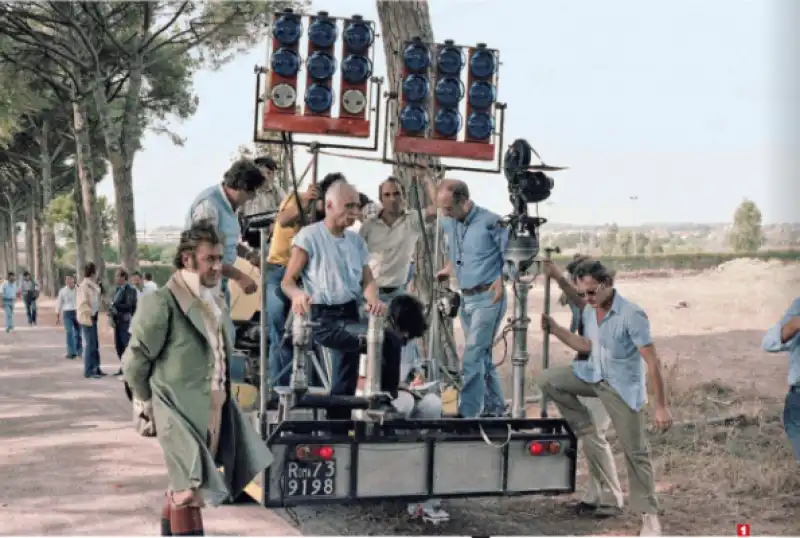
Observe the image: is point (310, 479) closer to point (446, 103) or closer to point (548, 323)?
point (548, 323)

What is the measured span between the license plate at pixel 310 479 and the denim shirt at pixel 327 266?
42.4 inches

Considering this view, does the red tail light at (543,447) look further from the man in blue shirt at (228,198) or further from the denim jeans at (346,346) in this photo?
the man in blue shirt at (228,198)

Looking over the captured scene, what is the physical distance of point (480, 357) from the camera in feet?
24.9

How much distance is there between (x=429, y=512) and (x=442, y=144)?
7.90 ft

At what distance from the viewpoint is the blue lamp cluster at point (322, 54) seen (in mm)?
7062

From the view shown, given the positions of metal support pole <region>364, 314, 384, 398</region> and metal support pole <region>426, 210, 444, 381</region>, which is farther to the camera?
metal support pole <region>426, 210, 444, 381</region>

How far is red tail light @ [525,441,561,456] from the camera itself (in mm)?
6188

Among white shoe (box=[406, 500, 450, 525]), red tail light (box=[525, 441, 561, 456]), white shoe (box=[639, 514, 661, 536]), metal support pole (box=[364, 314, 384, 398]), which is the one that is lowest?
white shoe (box=[406, 500, 450, 525])

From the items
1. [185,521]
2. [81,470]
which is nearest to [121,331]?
[81,470]

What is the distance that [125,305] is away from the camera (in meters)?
16.7

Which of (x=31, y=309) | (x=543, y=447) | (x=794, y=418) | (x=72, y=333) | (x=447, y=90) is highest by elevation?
(x=447, y=90)

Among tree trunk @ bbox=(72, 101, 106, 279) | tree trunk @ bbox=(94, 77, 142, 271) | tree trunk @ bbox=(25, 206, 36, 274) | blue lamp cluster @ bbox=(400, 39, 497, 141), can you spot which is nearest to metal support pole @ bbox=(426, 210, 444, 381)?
blue lamp cluster @ bbox=(400, 39, 497, 141)

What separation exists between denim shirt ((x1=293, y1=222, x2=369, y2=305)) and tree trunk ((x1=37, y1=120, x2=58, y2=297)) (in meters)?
39.9

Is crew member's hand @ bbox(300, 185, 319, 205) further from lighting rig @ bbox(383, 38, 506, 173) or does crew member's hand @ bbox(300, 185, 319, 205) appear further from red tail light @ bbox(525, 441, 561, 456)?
red tail light @ bbox(525, 441, 561, 456)
